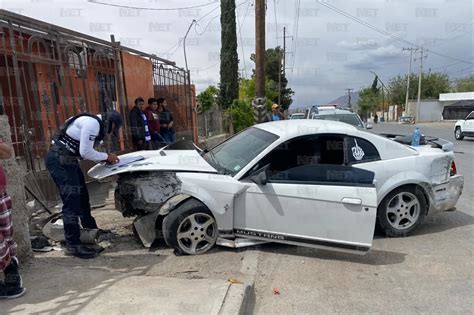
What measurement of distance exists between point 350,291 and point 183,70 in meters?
10.2

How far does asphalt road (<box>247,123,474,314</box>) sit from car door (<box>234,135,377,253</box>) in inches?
11.2

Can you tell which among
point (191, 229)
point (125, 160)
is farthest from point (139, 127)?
point (191, 229)

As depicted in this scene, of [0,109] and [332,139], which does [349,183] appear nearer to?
[332,139]

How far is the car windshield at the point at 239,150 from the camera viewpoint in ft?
15.4

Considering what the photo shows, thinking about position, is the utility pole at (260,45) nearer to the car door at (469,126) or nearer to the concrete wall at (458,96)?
the car door at (469,126)

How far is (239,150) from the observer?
16.6 feet

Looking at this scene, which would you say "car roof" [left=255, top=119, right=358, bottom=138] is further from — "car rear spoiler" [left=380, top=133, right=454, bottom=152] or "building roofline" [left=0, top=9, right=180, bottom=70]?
"building roofline" [left=0, top=9, right=180, bottom=70]

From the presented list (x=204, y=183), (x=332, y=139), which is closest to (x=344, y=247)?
(x=332, y=139)

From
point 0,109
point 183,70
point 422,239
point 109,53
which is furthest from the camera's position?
point 183,70

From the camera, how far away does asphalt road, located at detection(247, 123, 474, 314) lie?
350 centimetres

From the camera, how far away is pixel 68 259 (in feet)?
14.0

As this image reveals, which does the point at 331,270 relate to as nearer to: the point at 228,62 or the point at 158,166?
the point at 158,166

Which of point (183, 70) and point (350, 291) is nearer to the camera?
point (350, 291)

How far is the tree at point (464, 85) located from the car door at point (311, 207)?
3094 inches
